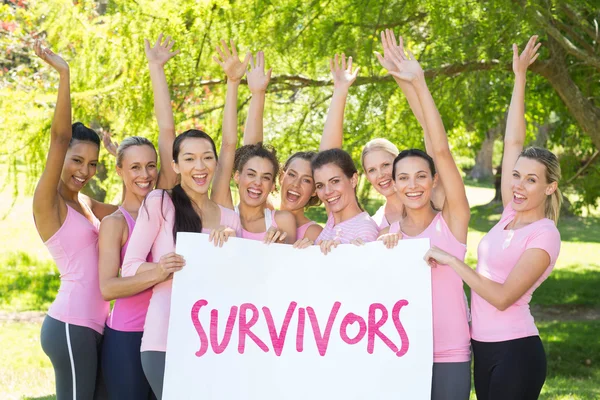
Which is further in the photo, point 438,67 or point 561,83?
point 561,83

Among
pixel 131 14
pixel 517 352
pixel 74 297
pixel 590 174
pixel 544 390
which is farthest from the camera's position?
pixel 590 174

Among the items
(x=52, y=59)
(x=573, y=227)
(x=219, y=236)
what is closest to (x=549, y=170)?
(x=219, y=236)

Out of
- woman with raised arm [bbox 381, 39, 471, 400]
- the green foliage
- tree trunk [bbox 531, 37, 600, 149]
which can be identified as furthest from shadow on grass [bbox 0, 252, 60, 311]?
woman with raised arm [bbox 381, 39, 471, 400]

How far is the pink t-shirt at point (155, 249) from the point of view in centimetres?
321

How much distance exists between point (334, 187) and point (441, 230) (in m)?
0.55

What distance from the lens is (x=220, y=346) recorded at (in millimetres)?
3285

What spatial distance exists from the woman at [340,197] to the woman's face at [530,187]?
0.65 metres

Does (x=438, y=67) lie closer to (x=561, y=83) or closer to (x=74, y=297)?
(x=561, y=83)

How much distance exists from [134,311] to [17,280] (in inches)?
364

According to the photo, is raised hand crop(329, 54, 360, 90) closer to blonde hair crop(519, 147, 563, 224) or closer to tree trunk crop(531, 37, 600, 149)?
blonde hair crop(519, 147, 563, 224)

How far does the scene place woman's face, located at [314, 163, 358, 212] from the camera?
3.61 meters

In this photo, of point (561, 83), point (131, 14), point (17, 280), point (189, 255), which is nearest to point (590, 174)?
point (561, 83)

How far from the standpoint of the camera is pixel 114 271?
329 cm

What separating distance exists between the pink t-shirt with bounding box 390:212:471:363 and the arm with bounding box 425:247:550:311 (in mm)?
121
